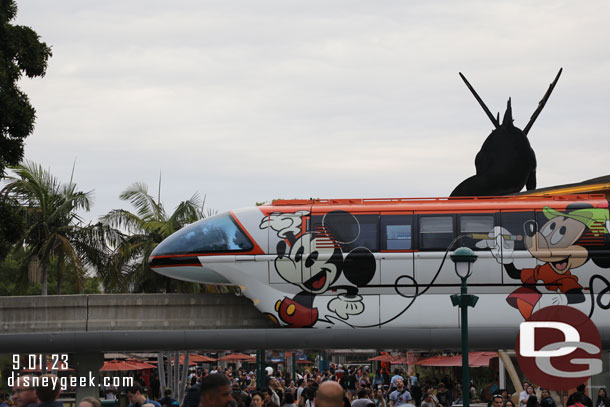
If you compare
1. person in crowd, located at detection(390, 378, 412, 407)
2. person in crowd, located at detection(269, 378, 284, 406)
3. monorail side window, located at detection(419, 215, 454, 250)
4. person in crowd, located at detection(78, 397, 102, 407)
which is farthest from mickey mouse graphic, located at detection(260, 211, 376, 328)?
person in crowd, located at detection(78, 397, 102, 407)

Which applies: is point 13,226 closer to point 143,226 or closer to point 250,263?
point 250,263

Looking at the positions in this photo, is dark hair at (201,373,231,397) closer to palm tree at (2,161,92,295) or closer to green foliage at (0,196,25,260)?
green foliage at (0,196,25,260)

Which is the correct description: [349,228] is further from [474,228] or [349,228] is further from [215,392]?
[215,392]

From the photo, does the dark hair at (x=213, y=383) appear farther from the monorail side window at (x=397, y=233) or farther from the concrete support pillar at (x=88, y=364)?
the concrete support pillar at (x=88, y=364)

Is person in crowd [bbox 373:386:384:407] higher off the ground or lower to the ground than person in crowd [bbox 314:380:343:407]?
lower

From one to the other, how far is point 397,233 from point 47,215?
56.8ft

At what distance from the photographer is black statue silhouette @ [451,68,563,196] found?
36156 mm

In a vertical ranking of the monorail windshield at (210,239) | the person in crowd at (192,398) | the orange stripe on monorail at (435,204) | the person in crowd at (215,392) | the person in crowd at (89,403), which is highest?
the orange stripe on monorail at (435,204)

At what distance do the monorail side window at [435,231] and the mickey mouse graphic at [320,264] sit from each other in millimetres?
1343

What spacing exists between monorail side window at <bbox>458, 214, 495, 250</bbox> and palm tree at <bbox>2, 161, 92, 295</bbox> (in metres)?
17.0

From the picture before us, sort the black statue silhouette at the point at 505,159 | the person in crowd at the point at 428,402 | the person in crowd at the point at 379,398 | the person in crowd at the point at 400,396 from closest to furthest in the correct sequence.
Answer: the person in crowd at the point at 428,402, the person in crowd at the point at 400,396, the person in crowd at the point at 379,398, the black statue silhouette at the point at 505,159

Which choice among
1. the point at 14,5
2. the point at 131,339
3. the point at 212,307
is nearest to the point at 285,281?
the point at 212,307

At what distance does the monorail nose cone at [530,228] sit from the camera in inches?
953

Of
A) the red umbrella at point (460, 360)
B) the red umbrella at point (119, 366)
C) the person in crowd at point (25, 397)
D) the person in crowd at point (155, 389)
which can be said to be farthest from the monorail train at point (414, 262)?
the person in crowd at point (155, 389)
